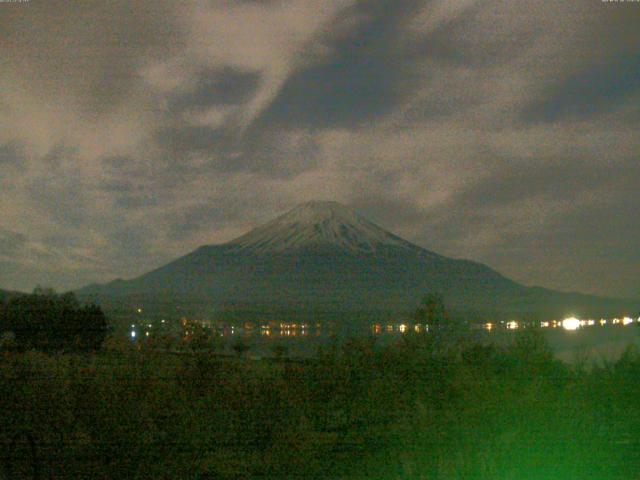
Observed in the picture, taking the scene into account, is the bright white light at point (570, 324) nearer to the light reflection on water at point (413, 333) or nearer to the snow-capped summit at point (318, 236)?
the light reflection on water at point (413, 333)

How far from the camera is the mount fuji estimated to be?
17.1 meters

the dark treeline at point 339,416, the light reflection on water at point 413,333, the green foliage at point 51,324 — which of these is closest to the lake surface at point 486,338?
the light reflection on water at point 413,333

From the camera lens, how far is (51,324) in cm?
1539

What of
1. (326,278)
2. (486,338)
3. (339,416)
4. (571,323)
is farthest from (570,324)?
(326,278)

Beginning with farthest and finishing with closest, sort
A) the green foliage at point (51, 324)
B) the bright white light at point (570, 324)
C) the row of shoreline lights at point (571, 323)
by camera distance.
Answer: the green foliage at point (51, 324) → the bright white light at point (570, 324) → the row of shoreline lights at point (571, 323)

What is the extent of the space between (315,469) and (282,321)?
27.4 ft

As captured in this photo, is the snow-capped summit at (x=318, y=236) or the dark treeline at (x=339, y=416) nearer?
the dark treeline at (x=339, y=416)

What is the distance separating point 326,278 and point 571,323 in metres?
16.9

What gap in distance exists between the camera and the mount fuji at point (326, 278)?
1710 centimetres

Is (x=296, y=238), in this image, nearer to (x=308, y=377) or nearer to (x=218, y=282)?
(x=218, y=282)

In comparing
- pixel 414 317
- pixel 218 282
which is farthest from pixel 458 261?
pixel 414 317

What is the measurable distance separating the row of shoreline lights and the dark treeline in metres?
1.26

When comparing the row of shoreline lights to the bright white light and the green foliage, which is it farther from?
the green foliage

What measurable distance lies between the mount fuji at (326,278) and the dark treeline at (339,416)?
14.0ft
